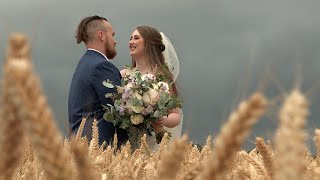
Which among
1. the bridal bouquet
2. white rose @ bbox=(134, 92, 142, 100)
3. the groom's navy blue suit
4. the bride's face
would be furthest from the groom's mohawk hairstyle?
white rose @ bbox=(134, 92, 142, 100)

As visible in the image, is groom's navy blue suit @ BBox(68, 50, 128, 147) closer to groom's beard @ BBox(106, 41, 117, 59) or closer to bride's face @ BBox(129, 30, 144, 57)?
groom's beard @ BBox(106, 41, 117, 59)

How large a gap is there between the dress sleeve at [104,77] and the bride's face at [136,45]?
2.59ft

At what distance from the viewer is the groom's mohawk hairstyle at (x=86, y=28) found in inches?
242

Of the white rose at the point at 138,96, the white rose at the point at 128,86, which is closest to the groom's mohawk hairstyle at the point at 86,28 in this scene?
the white rose at the point at 128,86

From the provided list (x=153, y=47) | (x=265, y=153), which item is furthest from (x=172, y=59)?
(x=265, y=153)

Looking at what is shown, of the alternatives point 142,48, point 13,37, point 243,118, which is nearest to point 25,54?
point 13,37

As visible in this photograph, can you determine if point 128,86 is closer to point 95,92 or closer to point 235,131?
point 95,92

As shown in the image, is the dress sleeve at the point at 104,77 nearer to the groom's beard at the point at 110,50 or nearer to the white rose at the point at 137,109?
the white rose at the point at 137,109

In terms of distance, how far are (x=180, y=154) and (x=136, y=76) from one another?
4.56 metres

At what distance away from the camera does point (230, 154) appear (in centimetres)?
47

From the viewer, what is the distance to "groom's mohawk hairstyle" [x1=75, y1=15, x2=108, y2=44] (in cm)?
614

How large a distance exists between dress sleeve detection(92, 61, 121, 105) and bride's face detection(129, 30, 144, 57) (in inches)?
31.1

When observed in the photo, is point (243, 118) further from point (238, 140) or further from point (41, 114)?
point (41, 114)

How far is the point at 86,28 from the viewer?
6.17m
